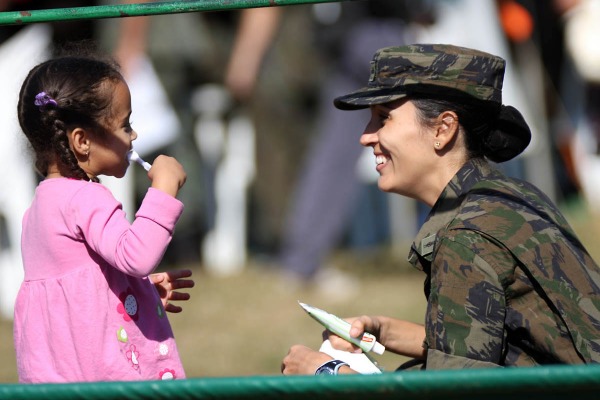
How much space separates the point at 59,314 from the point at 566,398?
3.83ft

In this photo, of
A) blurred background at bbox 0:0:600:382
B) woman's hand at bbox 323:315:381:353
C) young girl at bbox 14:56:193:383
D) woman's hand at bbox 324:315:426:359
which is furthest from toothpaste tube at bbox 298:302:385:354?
blurred background at bbox 0:0:600:382

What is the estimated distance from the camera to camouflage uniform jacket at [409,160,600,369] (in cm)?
245

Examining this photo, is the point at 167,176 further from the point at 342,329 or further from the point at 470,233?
the point at 470,233

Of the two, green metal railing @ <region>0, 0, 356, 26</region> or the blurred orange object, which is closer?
green metal railing @ <region>0, 0, 356, 26</region>

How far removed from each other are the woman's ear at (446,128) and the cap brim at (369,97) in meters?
0.11

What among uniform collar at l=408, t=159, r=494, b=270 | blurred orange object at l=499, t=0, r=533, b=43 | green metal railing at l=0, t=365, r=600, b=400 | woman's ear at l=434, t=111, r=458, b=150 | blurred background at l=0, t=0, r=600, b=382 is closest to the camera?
green metal railing at l=0, t=365, r=600, b=400

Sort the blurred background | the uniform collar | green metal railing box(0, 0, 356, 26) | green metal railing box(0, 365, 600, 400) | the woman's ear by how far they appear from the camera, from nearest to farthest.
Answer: green metal railing box(0, 365, 600, 400) → green metal railing box(0, 0, 356, 26) → the uniform collar → the woman's ear → the blurred background

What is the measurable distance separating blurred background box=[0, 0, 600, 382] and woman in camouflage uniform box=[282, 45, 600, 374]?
2642 mm

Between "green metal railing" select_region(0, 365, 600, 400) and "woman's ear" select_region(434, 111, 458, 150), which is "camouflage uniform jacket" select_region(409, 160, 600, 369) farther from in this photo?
"green metal railing" select_region(0, 365, 600, 400)

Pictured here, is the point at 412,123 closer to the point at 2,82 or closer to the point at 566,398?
the point at 566,398

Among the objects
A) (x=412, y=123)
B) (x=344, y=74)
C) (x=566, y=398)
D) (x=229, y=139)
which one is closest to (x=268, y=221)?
(x=229, y=139)

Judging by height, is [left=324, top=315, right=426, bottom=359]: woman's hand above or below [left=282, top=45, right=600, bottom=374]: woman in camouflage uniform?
below

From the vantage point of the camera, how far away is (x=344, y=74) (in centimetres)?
676

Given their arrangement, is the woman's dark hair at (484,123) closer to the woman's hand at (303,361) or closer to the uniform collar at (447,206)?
the uniform collar at (447,206)
